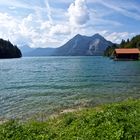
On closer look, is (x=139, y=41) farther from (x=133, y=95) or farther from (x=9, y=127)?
(x=9, y=127)

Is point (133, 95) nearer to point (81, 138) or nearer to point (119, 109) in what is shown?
point (119, 109)

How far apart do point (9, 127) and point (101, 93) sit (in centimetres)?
2194

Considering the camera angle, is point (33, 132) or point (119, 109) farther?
point (119, 109)

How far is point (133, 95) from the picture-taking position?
34.9m

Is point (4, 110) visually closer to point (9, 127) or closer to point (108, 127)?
point (9, 127)

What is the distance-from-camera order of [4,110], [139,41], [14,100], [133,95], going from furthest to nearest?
[139,41]
[133,95]
[14,100]
[4,110]

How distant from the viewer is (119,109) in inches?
834

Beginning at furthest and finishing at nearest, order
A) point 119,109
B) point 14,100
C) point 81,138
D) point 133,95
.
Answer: point 133,95
point 14,100
point 119,109
point 81,138

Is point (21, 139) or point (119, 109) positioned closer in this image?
point (21, 139)

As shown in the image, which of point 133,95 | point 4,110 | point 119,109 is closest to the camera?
point 119,109

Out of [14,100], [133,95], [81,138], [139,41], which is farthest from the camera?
[139,41]

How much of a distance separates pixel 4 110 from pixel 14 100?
18.1 ft

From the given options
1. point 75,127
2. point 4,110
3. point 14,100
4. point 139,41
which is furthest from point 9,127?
point 139,41

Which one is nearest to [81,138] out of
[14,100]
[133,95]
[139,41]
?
[14,100]
